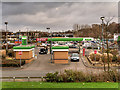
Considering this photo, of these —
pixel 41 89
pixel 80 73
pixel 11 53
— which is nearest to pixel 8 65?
pixel 11 53

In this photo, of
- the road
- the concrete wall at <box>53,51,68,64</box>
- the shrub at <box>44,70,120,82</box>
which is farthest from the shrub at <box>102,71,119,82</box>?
the concrete wall at <box>53,51,68,64</box>

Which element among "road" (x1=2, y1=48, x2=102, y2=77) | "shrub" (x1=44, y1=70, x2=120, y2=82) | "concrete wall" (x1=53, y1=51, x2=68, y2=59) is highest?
"concrete wall" (x1=53, y1=51, x2=68, y2=59)

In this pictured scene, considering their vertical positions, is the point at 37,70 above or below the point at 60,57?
below

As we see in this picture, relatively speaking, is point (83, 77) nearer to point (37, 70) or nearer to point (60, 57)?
point (37, 70)

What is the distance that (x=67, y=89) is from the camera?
23.4ft

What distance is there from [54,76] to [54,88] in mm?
2491

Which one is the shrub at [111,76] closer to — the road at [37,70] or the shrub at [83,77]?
the shrub at [83,77]

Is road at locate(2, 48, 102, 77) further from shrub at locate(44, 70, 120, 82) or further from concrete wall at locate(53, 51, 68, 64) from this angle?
shrub at locate(44, 70, 120, 82)

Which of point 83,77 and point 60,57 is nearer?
point 83,77

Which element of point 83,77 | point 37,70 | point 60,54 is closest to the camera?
point 83,77

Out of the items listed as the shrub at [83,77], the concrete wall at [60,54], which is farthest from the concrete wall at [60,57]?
the shrub at [83,77]

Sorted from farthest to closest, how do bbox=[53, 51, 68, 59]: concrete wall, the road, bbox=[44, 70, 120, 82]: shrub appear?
bbox=[53, 51, 68, 59]: concrete wall
the road
bbox=[44, 70, 120, 82]: shrub

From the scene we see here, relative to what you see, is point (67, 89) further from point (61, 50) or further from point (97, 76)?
point (61, 50)

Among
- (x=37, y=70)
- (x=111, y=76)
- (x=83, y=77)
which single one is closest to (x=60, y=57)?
(x=37, y=70)
